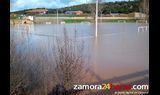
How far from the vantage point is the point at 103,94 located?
493cm

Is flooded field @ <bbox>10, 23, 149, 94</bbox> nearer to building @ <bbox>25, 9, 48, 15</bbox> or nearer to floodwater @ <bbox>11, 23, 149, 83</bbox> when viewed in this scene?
floodwater @ <bbox>11, 23, 149, 83</bbox>

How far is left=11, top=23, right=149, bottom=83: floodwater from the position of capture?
194 inches

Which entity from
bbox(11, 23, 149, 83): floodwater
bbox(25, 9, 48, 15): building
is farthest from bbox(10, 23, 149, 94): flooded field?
bbox(25, 9, 48, 15): building

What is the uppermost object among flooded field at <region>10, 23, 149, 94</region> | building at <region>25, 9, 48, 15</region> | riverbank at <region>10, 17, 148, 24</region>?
building at <region>25, 9, 48, 15</region>

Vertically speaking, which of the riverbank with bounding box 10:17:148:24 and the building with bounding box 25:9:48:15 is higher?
the building with bounding box 25:9:48:15

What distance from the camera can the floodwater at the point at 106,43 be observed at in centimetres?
494

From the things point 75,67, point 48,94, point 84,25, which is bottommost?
point 48,94

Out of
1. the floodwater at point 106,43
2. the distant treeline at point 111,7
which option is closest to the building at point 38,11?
the distant treeline at point 111,7

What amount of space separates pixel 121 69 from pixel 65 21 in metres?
0.88

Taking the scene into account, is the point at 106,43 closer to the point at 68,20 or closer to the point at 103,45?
the point at 103,45

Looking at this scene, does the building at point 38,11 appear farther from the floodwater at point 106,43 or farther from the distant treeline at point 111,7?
the floodwater at point 106,43

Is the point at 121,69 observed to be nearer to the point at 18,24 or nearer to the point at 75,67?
the point at 75,67

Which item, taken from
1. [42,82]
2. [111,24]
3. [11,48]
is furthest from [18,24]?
[111,24]

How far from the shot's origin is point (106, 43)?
498 cm
